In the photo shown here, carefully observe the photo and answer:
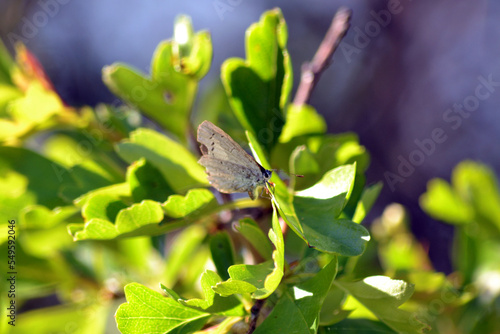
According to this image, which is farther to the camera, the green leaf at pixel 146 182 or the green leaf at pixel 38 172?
the green leaf at pixel 38 172

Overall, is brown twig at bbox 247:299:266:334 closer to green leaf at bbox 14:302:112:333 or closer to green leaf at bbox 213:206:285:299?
green leaf at bbox 213:206:285:299

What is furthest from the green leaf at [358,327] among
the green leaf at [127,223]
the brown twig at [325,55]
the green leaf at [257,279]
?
the brown twig at [325,55]

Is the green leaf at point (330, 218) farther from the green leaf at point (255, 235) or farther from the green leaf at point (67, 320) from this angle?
the green leaf at point (67, 320)

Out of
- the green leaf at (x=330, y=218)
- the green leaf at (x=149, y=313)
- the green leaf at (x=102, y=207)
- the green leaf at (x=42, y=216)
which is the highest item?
the green leaf at (x=330, y=218)

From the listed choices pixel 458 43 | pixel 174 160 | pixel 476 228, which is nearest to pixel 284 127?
pixel 174 160

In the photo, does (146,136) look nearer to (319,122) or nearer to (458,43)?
(319,122)

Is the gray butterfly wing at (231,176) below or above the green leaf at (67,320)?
above

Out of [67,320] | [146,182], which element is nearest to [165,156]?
[146,182]

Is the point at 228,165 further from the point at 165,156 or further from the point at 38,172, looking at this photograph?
the point at 38,172
